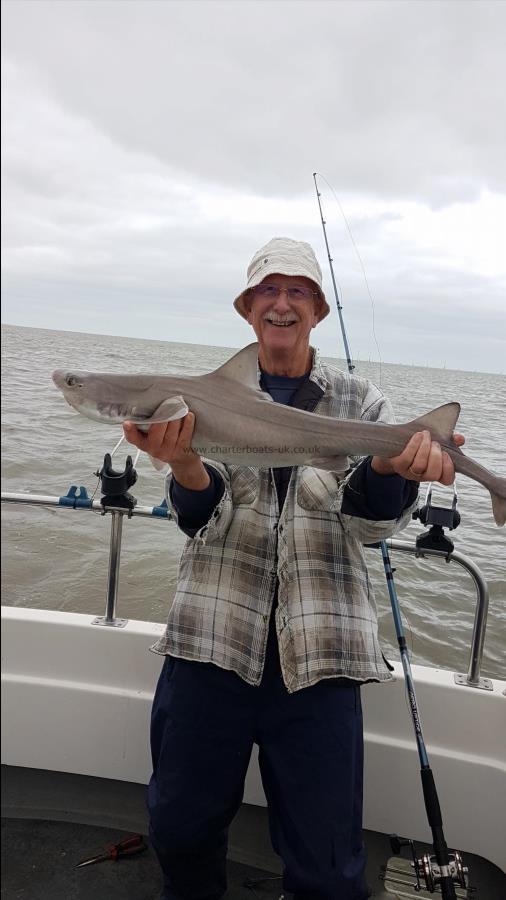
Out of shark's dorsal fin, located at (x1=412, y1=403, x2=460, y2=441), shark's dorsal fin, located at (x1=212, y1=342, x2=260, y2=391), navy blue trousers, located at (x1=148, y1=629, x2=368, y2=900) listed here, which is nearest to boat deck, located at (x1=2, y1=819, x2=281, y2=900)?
navy blue trousers, located at (x1=148, y1=629, x2=368, y2=900)

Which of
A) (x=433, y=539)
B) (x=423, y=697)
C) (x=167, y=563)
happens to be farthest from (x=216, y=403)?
(x=167, y=563)

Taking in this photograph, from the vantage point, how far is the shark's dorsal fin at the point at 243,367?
2.32m

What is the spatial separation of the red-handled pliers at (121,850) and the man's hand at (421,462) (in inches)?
83.2

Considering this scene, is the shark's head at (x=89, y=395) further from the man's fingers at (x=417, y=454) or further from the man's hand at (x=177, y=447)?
the man's fingers at (x=417, y=454)

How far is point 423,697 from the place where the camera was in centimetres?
290

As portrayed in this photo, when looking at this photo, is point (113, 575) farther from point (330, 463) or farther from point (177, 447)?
point (330, 463)

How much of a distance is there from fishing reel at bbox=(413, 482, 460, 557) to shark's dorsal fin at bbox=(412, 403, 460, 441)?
41 centimetres

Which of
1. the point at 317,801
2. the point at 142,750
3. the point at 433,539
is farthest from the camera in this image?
the point at 142,750

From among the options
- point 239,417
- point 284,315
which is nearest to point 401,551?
point 239,417

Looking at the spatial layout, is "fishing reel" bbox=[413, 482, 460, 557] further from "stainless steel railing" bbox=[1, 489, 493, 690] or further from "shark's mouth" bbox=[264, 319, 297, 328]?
"shark's mouth" bbox=[264, 319, 297, 328]

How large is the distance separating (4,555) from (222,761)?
1835 millimetres

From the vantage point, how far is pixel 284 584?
240 centimetres

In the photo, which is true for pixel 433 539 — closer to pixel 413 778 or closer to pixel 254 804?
pixel 413 778

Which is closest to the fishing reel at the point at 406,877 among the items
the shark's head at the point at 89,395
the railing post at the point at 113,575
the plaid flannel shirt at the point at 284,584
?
the plaid flannel shirt at the point at 284,584
